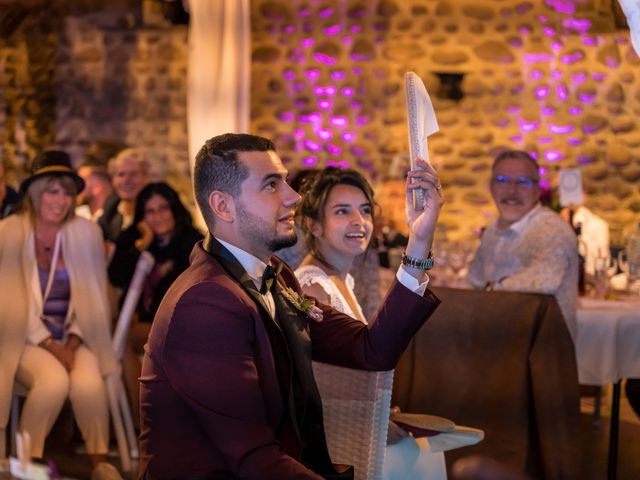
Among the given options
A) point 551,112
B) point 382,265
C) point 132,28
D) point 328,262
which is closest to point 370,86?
point 551,112

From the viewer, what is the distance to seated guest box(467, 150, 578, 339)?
4453 mm

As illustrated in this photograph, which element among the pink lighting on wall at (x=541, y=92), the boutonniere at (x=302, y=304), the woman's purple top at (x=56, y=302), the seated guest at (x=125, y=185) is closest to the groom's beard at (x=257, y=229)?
the boutonniere at (x=302, y=304)

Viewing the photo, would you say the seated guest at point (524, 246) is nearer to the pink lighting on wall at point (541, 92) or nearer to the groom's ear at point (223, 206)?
the groom's ear at point (223, 206)

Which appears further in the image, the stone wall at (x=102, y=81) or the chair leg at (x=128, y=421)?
the stone wall at (x=102, y=81)

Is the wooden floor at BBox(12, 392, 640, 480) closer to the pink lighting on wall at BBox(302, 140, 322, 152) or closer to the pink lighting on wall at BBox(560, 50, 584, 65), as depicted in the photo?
the pink lighting on wall at BBox(560, 50, 584, 65)

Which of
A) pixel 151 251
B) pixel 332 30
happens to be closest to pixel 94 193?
pixel 151 251

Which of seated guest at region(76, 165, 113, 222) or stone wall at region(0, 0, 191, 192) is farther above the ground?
stone wall at region(0, 0, 191, 192)

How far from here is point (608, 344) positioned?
15.3 ft

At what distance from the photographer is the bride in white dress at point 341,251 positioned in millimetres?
3000

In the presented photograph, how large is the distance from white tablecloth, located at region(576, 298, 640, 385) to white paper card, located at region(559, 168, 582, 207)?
72.5 inches

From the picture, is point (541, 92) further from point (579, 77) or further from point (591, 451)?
point (591, 451)

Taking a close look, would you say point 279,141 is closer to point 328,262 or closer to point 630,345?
point 630,345

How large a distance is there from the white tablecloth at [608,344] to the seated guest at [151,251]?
78.0 inches

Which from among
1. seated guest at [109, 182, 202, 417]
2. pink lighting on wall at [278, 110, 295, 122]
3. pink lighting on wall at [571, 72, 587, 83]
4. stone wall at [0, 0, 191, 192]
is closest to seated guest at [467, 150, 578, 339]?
seated guest at [109, 182, 202, 417]
